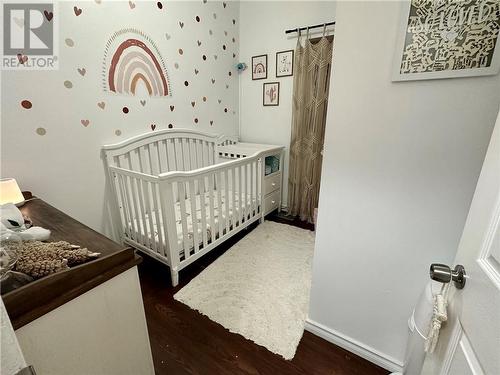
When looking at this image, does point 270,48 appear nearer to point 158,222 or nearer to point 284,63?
point 284,63

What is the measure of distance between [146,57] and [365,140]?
1.92 metres

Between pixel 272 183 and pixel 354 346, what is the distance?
181cm

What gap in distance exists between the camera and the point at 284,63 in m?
2.69

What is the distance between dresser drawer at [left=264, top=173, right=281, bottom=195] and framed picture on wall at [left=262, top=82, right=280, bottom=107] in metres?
0.87

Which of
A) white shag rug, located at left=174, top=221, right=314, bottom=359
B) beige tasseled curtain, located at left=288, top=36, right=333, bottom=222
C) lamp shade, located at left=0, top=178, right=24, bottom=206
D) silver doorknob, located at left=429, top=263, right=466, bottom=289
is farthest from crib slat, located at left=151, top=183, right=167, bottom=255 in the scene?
beige tasseled curtain, located at left=288, top=36, right=333, bottom=222

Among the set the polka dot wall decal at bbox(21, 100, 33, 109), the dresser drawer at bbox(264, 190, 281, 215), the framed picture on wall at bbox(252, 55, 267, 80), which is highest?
the framed picture on wall at bbox(252, 55, 267, 80)

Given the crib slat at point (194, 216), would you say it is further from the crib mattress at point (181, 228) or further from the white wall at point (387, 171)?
the white wall at point (387, 171)

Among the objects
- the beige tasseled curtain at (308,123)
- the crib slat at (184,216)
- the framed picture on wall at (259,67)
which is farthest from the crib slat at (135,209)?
the framed picture on wall at (259,67)

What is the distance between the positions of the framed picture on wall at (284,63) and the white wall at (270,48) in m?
0.04

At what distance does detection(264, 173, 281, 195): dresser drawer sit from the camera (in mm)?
2726

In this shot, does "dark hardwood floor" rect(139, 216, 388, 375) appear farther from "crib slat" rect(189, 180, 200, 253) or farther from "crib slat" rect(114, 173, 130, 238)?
"crib slat" rect(114, 173, 130, 238)

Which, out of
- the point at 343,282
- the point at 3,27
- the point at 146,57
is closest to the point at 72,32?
the point at 3,27

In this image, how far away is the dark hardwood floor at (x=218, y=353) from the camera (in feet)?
4.01

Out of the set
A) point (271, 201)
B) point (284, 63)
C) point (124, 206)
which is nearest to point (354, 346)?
point (271, 201)
